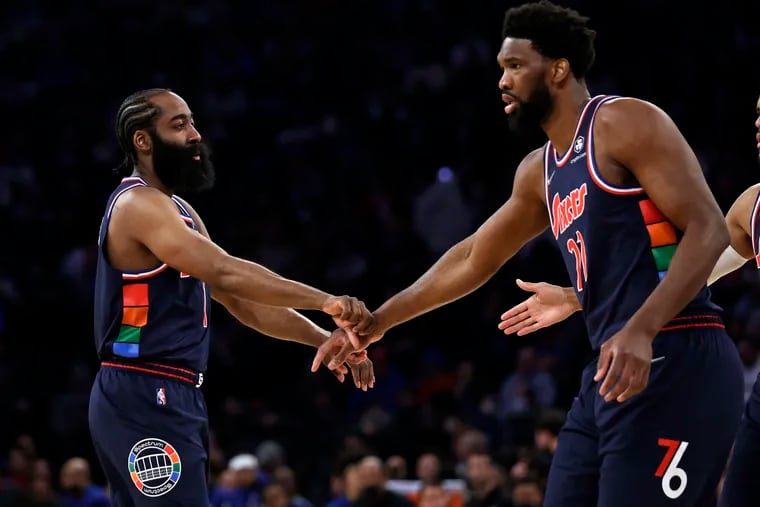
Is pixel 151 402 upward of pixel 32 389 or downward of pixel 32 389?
downward

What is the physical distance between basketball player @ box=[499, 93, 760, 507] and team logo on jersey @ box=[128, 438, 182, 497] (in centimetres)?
152

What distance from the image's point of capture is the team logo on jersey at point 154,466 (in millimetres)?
4910

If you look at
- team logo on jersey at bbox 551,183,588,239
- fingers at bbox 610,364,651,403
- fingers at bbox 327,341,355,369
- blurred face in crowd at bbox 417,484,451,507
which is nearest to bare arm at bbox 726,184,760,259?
team logo on jersey at bbox 551,183,588,239

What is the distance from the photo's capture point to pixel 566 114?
442 cm

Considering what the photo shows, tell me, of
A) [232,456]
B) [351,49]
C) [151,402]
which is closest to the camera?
[151,402]

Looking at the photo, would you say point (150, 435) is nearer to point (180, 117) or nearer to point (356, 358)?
point (356, 358)

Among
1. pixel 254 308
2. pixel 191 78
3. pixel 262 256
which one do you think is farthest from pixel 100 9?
pixel 254 308

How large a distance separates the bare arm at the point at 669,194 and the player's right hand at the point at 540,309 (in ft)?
3.29

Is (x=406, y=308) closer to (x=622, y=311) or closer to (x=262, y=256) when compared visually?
(x=622, y=311)

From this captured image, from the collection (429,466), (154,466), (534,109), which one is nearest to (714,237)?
(534,109)

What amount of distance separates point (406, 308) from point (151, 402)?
127cm

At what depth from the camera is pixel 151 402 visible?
502 cm

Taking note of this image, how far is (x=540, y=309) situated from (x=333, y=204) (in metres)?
8.27

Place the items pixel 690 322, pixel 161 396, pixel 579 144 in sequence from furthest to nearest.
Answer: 1. pixel 161 396
2. pixel 579 144
3. pixel 690 322
